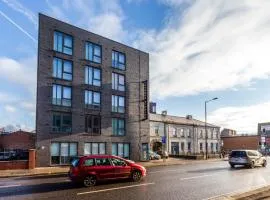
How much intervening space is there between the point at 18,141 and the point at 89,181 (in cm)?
2801

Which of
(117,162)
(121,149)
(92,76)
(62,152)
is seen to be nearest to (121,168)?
(117,162)

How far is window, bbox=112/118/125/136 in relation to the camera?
1658 inches

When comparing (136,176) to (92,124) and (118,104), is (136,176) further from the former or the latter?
(118,104)

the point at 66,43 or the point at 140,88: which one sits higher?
the point at 66,43

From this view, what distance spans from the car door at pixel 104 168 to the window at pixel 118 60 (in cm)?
2579

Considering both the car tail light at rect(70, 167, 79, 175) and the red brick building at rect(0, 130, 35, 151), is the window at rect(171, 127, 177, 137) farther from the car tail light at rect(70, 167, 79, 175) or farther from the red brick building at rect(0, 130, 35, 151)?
the car tail light at rect(70, 167, 79, 175)

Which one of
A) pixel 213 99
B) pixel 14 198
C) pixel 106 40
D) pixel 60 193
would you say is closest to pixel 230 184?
pixel 60 193

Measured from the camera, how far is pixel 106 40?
42688 mm

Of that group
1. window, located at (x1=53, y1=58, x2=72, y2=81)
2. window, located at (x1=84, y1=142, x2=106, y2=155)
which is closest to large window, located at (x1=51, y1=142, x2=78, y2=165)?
window, located at (x1=84, y1=142, x2=106, y2=155)

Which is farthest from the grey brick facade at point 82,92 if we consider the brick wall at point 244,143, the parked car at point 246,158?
the brick wall at point 244,143

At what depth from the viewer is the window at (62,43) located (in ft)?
121

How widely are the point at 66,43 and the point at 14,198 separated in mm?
26442

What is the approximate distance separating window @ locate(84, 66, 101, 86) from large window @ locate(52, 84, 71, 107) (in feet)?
10.2

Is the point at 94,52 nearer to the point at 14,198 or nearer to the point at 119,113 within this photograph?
the point at 119,113
